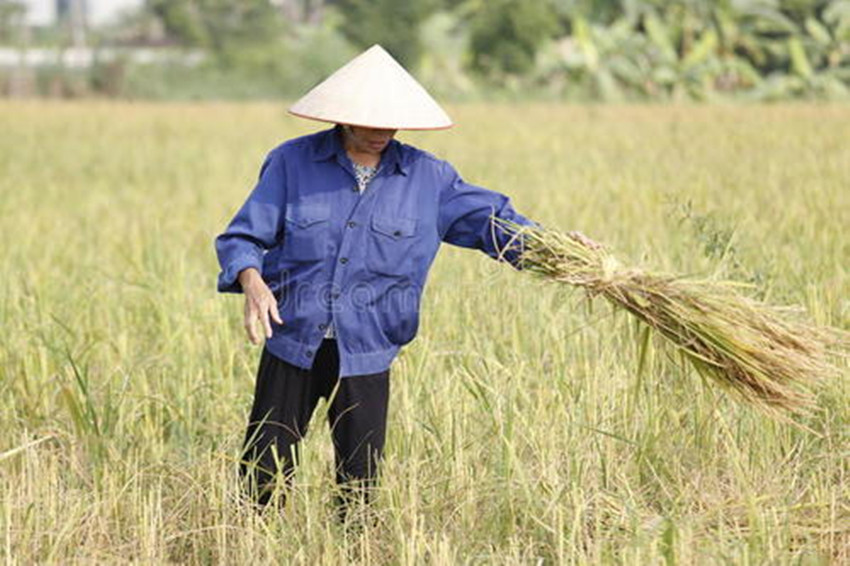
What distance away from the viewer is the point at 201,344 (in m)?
4.39

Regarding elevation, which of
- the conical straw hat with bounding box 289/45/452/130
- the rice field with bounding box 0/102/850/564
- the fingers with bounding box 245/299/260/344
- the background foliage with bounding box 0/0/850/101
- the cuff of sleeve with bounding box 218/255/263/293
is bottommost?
the rice field with bounding box 0/102/850/564

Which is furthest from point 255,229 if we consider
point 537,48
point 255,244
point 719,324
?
point 537,48

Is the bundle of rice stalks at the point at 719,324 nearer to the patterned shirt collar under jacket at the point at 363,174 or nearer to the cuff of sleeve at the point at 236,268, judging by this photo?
the patterned shirt collar under jacket at the point at 363,174

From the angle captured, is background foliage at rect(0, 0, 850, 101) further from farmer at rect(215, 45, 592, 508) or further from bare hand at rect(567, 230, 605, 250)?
farmer at rect(215, 45, 592, 508)

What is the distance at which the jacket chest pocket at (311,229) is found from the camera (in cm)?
290

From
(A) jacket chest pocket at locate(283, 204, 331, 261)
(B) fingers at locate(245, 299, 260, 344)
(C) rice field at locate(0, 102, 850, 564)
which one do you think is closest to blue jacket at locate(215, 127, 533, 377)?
(A) jacket chest pocket at locate(283, 204, 331, 261)

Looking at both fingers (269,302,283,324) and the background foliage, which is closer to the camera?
fingers (269,302,283,324)

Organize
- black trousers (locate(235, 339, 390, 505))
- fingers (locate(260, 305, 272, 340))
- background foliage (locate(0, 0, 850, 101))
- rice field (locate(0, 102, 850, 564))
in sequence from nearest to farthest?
fingers (locate(260, 305, 272, 340)) < rice field (locate(0, 102, 850, 564)) < black trousers (locate(235, 339, 390, 505)) < background foliage (locate(0, 0, 850, 101))

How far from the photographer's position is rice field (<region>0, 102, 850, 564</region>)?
9.27 feet

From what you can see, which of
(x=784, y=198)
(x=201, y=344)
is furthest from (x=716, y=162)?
(x=201, y=344)

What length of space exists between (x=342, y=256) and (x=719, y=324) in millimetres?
799

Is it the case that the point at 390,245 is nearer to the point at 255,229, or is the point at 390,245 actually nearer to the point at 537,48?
the point at 255,229

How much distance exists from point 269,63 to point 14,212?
24723 millimetres

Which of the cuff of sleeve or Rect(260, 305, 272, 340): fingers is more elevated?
the cuff of sleeve
